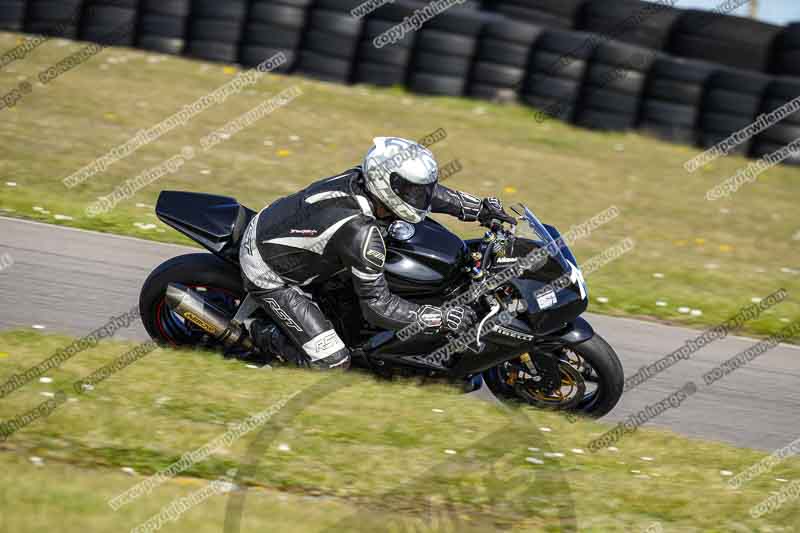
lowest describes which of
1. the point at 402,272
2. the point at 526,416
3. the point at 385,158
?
the point at 526,416

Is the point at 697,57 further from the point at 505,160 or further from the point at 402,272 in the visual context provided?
the point at 402,272

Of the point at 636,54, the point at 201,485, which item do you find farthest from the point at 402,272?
the point at 636,54

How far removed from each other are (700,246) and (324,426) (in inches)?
259

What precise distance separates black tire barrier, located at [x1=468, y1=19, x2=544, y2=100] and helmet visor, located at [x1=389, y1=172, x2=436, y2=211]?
928 cm

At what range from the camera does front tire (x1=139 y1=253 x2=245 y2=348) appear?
6035 millimetres

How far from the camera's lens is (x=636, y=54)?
13.9 m

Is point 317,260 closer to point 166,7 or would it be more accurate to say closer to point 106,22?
point 166,7

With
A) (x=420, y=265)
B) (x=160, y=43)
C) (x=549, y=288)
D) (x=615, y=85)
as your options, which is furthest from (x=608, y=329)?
(x=160, y=43)

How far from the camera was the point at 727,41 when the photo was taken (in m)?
14.8

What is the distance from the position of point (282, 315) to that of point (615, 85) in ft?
31.7

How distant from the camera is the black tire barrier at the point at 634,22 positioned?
580 inches

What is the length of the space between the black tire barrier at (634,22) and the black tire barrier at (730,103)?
1414mm

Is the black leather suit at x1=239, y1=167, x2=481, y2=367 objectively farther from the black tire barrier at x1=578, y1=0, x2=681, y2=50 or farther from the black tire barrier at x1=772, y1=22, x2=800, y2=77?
the black tire barrier at x1=772, y1=22, x2=800, y2=77

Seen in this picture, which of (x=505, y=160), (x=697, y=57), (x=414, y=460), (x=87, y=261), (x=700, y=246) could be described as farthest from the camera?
(x=697, y=57)
